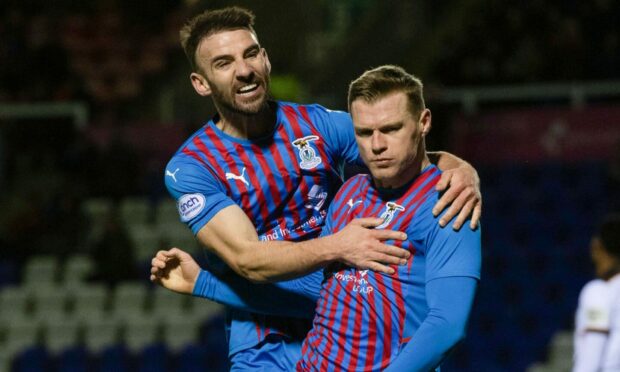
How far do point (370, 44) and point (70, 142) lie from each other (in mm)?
3360

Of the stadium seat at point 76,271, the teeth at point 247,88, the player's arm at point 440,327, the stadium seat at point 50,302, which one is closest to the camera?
the player's arm at point 440,327

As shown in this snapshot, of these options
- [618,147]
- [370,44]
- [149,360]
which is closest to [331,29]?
[370,44]

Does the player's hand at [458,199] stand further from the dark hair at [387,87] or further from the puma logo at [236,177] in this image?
the puma logo at [236,177]

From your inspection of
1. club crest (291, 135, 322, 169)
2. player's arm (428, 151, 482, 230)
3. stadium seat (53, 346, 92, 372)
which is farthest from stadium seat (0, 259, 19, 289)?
player's arm (428, 151, 482, 230)

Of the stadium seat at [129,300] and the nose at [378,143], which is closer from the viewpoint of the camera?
the nose at [378,143]

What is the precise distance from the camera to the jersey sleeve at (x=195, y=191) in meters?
3.21

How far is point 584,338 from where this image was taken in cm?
457

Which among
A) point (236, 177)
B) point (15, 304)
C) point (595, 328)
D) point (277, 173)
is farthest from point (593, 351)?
point (15, 304)

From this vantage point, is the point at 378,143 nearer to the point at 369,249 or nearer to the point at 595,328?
the point at 369,249

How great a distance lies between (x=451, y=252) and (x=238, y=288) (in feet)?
2.97

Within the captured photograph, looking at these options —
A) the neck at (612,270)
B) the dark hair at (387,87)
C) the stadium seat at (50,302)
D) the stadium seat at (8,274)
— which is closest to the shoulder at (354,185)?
the dark hair at (387,87)

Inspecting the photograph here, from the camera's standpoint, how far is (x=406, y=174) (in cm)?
296

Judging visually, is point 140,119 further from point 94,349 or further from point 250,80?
point 250,80

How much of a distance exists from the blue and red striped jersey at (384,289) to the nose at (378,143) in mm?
164
